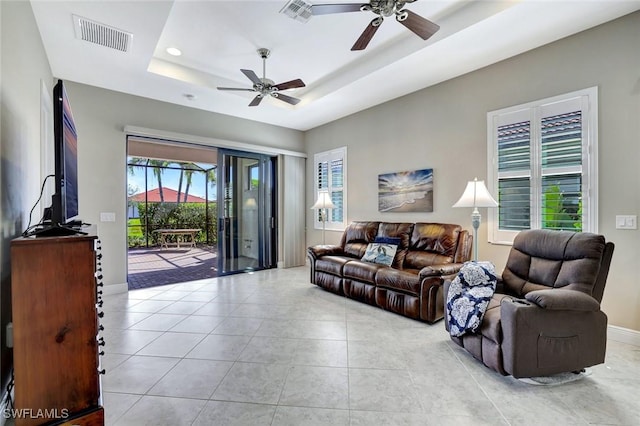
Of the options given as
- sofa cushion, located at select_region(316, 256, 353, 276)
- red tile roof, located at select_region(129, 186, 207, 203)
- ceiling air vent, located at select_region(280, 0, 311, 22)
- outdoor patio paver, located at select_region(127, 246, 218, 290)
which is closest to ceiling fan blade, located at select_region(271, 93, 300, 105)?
ceiling air vent, located at select_region(280, 0, 311, 22)

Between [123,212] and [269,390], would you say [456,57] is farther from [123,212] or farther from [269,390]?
[123,212]

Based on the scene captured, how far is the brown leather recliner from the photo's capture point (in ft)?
6.65

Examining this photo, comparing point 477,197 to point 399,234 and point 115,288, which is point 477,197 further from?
point 115,288

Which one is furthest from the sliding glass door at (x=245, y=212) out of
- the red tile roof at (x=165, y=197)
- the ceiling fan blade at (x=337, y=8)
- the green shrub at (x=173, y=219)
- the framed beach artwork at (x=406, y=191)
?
the red tile roof at (x=165, y=197)

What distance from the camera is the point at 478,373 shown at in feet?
7.25

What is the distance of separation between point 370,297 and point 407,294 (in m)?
0.56

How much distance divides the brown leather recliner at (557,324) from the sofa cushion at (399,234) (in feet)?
5.44

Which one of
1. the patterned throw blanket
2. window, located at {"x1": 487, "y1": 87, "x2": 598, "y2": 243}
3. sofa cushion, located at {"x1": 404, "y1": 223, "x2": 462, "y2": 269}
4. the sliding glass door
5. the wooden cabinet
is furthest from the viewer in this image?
the sliding glass door

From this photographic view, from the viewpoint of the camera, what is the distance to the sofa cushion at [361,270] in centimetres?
374

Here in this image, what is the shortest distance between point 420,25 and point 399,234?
103 inches

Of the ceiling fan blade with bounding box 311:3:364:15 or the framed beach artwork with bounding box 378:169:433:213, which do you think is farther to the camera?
the framed beach artwork with bounding box 378:169:433:213

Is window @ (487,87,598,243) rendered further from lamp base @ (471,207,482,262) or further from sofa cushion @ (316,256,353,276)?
sofa cushion @ (316,256,353,276)

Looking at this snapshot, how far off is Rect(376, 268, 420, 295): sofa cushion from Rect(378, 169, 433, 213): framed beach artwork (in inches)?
43.8

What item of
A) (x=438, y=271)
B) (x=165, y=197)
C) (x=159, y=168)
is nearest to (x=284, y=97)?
(x=438, y=271)
